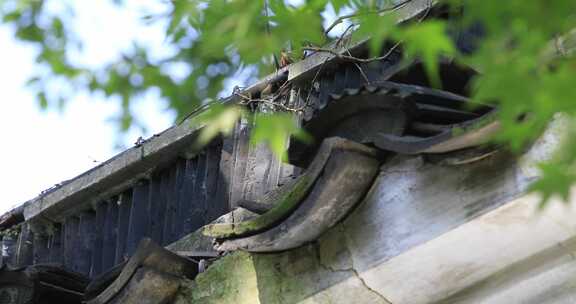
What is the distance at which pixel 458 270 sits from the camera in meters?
6.51

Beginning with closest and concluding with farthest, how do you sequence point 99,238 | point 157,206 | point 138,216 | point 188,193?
point 188,193 < point 157,206 < point 138,216 < point 99,238

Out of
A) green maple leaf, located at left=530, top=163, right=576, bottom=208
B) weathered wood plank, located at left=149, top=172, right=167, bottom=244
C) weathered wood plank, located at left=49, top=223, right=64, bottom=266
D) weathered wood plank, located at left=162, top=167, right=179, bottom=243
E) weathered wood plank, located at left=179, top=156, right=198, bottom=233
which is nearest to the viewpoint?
green maple leaf, located at left=530, top=163, right=576, bottom=208

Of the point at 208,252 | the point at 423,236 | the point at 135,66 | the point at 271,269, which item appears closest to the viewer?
the point at 135,66

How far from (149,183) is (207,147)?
54 cm

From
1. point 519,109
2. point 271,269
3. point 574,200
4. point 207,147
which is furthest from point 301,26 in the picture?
point 207,147

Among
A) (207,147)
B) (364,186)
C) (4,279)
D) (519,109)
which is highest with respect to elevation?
(207,147)

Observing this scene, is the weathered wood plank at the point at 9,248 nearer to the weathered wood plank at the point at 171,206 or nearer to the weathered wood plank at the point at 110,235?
the weathered wood plank at the point at 110,235

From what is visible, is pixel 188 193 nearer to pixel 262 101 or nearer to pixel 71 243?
pixel 262 101

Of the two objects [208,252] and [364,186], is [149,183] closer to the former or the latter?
[208,252]

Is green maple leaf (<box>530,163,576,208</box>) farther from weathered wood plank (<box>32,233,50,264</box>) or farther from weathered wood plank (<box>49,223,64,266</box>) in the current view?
weathered wood plank (<box>32,233,50,264</box>)

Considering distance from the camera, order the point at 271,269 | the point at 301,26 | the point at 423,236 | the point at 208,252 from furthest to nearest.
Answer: the point at 208,252, the point at 271,269, the point at 423,236, the point at 301,26

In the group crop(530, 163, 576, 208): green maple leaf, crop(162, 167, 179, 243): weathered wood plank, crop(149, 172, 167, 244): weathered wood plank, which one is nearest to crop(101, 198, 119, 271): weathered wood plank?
crop(149, 172, 167, 244): weathered wood plank

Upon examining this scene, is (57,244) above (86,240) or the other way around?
above

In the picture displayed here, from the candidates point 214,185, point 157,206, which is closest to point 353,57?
point 214,185
